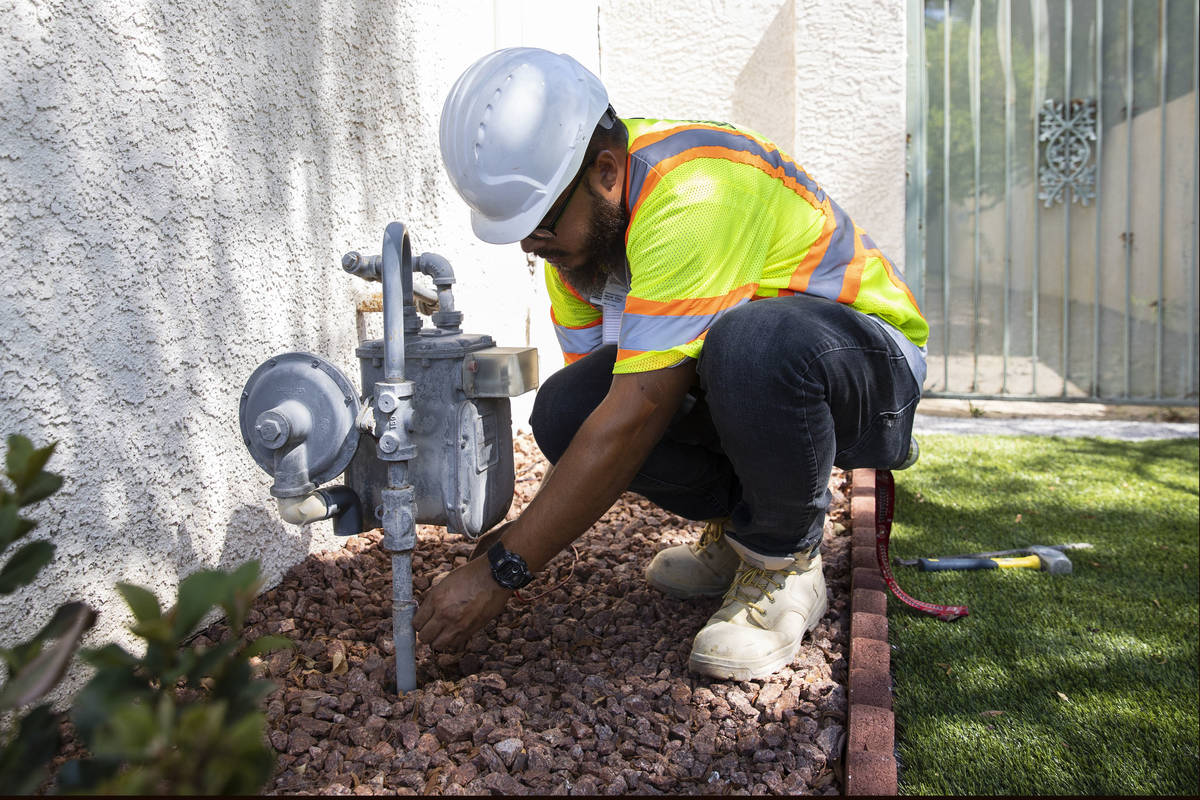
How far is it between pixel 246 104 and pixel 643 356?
115 cm

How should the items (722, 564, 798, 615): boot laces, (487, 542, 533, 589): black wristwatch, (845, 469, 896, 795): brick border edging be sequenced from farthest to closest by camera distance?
(722, 564, 798, 615): boot laces
(487, 542, 533, 589): black wristwatch
(845, 469, 896, 795): brick border edging

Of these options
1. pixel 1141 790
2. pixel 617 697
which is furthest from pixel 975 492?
pixel 617 697

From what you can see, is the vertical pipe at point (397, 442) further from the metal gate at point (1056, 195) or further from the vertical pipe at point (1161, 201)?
the vertical pipe at point (1161, 201)

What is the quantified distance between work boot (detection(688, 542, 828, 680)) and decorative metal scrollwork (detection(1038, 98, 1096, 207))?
12.8 feet

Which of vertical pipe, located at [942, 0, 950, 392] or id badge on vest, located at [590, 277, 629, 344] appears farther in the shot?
vertical pipe, located at [942, 0, 950, 392]

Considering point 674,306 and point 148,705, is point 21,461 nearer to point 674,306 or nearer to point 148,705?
point 148,705

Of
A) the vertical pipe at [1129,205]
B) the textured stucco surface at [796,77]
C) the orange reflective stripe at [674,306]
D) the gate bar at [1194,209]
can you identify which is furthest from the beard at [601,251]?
the gate bar at [1194,209]

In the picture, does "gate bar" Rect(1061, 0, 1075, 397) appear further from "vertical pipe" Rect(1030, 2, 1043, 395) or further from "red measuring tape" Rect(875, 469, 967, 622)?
"red measuring tape" Rect(875, 469, 967, 622)

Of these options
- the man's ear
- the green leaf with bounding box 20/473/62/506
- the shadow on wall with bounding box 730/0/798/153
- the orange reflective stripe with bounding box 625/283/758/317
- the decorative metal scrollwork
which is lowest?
the green leaf with bounding box 20/473/62/506

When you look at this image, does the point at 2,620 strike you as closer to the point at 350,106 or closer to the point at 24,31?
the point at 24,31

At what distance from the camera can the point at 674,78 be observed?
5375 millimetres

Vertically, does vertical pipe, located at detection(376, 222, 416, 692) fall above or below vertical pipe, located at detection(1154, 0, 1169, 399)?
below

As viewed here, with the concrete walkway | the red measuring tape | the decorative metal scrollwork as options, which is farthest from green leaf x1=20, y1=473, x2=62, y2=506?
the decorative metal scrollwork

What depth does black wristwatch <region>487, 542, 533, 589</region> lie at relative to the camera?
70.1 inches
